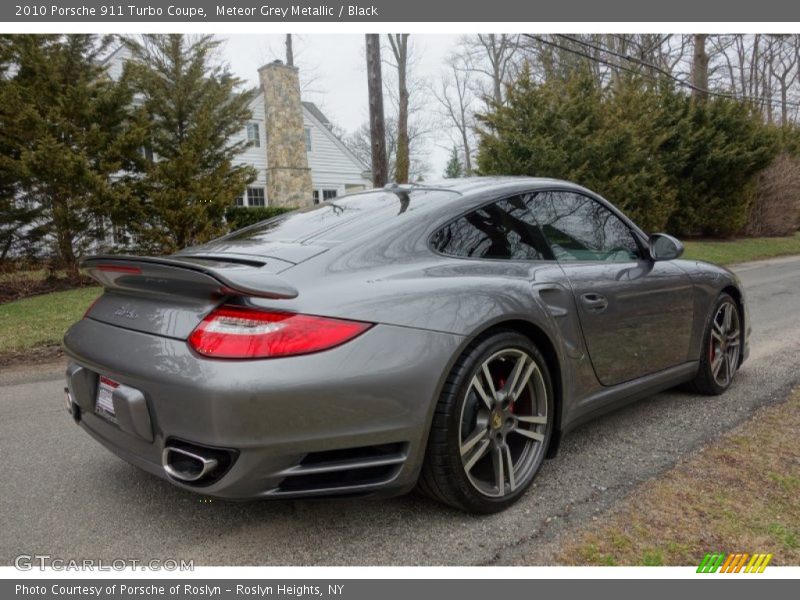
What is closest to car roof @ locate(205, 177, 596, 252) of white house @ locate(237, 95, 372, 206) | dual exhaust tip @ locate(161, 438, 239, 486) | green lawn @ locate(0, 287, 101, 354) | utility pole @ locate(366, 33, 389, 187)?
dual exhaust tip @ locate(161, 438, 239, 486)

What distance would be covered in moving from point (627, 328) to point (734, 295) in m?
1.55

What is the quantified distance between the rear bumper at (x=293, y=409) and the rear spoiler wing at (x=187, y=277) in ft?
0.67

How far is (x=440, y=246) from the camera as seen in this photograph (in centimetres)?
258

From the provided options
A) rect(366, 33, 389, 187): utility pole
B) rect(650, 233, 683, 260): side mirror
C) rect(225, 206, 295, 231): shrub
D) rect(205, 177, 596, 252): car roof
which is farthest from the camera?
rect(225, 206, 295, 231): shrub

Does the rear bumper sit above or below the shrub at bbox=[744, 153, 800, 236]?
below

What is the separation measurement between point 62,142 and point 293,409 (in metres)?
10.5

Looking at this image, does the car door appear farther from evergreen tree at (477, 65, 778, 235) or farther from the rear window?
evergreen tree at (477, 65, 778, 235)

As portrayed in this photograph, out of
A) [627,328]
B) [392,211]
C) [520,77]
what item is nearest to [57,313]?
[392,211]

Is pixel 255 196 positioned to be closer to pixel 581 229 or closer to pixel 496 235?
pixel 581 229

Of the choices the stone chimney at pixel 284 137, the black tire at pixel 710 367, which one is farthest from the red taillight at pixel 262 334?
the stone chimney at pixel 284 137

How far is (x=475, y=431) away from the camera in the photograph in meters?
2.42

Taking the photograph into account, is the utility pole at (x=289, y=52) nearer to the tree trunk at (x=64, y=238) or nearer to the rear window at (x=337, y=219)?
the tree trunk at (x=64, y=238)

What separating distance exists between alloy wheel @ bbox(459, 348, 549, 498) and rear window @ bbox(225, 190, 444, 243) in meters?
0.84

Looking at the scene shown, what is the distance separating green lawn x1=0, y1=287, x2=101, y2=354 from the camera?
20.8 feet
